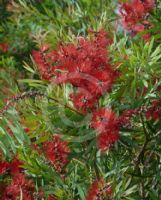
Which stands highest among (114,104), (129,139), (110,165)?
(114,104)

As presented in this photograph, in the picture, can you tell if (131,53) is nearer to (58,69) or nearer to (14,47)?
(58,69)

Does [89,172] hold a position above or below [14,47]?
above

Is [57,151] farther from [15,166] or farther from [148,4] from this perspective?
[148,4]

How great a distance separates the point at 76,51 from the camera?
5.85 feet

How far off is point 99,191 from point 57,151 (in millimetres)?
194

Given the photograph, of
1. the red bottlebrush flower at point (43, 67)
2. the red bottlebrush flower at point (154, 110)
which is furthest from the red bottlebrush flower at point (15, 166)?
the red bottlebrush flower at point (154, 110)

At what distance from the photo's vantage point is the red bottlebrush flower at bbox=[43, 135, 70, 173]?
1.79 meters

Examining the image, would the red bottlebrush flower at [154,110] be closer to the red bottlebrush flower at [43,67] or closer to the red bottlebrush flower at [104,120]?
the red bottlebrush flower at [104,120]

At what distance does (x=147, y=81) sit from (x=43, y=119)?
0.36 m

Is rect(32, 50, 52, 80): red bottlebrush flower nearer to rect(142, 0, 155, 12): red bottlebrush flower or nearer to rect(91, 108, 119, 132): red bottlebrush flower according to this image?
rect(91, 108, 119, 132): red bottlebrush flower

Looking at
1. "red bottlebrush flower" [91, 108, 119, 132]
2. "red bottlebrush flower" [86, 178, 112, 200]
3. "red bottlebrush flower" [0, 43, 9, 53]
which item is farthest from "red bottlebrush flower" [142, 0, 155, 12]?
"red bottlebrush flower" [0, 43, 9, 53]

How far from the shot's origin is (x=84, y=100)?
1.73 meters

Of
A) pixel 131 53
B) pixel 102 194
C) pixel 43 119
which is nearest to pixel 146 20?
pixel 131 53

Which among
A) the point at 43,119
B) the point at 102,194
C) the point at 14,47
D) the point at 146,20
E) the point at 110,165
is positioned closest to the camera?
the point at 102,194
